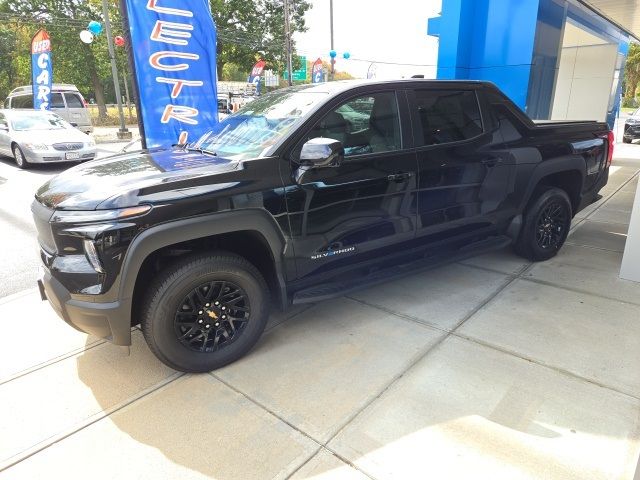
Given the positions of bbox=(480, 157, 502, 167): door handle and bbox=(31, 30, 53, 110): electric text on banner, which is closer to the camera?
bbox=(480, 157, 502, 167): door handle

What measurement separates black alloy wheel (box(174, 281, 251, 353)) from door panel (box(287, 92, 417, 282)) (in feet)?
1.50

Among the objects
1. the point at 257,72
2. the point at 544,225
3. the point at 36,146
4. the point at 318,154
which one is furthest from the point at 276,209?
the point at 257,72

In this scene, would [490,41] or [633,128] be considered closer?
[490,41]

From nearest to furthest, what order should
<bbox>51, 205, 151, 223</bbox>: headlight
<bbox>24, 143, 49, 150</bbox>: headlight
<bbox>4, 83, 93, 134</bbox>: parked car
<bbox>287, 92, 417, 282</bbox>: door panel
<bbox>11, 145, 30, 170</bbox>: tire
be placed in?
1. <bbox>51, 205, 151, 223</bbox>: headlight
2. <bbox>287, 92, 417, 282</bbox>: door panel
3. <bbox>24, 143, 49, 150</bbox>: headlight
4. <bbox>11, 145, 30, 170</bbox>: tire
5. <bbox>4, 83, 93, 134</bbox>: parked car

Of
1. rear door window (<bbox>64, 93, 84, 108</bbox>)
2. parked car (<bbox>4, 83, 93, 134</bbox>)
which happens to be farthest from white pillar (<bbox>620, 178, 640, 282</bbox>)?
rear door window (<bbox>64, 93, 84, 108</bbox>)

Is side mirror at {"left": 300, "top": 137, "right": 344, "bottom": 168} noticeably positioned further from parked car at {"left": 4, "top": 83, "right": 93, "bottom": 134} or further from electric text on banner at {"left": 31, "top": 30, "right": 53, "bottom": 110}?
parked car at {"left": 4, "top": 83, "right": 93, "bottom": 134}

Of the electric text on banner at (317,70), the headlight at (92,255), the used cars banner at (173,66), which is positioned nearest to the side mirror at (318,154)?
the headlight at (92,255)

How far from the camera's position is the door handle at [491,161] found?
155 inches

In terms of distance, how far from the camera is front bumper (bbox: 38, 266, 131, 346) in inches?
101

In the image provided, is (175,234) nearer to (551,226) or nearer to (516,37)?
(551,226)

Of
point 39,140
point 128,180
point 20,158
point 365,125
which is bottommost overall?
point 20,158

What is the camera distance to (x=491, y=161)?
13.1ft

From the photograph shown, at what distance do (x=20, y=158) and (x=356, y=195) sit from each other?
1122cm

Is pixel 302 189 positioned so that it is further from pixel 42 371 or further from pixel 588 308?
pixel 588 308
